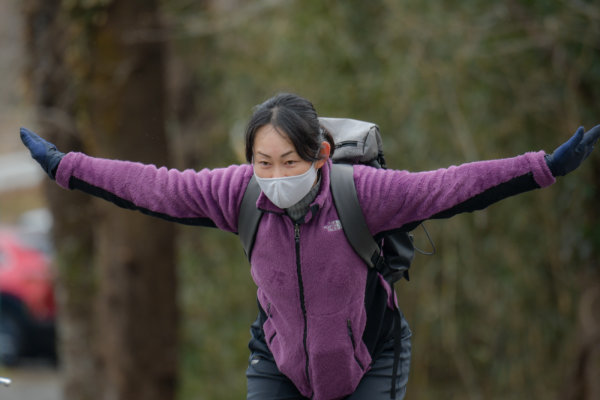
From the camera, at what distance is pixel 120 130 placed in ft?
21.7

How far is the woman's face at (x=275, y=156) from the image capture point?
2619mm

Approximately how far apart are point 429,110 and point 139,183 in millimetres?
3936

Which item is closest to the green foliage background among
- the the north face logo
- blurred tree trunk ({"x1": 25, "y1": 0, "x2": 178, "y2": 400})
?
blurred tree trunk ({"x1": 25, "y1": 0, "x2": 178, "y2": 400})

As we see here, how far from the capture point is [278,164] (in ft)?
8.63

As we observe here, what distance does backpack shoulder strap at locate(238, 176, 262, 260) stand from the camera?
271 cm

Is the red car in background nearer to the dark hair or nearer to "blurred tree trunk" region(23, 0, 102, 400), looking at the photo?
"blurred tree trunk" region(23, 0, 102, 400)

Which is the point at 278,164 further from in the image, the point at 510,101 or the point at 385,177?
the point at 510,101

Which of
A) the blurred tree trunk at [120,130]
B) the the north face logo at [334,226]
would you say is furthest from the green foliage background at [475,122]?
the the north face logo at [334,226]

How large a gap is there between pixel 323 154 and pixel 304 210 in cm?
18

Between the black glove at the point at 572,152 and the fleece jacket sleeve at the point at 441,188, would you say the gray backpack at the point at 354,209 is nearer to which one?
the fleece jacket sleeve at the point at 441,188

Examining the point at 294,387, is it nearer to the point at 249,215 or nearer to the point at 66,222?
the point at 249,215

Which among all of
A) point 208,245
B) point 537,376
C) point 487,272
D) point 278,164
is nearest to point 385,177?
point 278,164

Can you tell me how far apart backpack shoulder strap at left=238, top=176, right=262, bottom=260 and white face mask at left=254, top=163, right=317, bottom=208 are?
0.24ft

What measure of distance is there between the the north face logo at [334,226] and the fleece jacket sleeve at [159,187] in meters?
0.28
